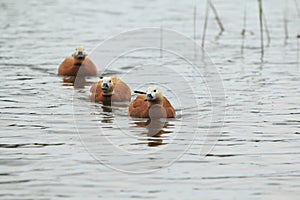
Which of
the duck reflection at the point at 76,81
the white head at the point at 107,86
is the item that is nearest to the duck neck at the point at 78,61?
the duck reflection at the point at 76,81

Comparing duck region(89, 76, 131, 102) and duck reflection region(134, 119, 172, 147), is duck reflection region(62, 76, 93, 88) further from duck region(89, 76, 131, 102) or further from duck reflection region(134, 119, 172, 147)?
duck reflection region(134, 119, 172, 147)

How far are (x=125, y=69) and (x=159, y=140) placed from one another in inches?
225

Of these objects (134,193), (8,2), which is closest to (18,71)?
(134,193)

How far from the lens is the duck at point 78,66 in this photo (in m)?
14.4

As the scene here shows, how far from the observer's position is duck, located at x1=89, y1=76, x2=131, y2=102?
472 inches

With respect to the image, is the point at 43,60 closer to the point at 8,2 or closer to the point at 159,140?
the point at 159,140

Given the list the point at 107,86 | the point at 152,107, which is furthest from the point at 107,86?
the point at 152,107

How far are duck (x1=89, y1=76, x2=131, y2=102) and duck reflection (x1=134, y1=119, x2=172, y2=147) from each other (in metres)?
1.48

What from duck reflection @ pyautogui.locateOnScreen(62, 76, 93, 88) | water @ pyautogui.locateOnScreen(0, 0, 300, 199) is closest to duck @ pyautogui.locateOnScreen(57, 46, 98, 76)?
duck reflection @ pyautogui.locateOnScreen(62, 76, 93, 88)

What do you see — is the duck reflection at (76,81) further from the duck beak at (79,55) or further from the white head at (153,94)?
the white head at (153,94)

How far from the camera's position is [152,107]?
10914 mm

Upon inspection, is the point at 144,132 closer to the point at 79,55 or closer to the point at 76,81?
the point at 76,81

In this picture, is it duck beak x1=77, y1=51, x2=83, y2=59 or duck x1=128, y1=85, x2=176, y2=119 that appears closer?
duck x1=128, y1=85, x2=176, y2=119

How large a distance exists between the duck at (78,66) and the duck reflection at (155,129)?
398 centimetres
